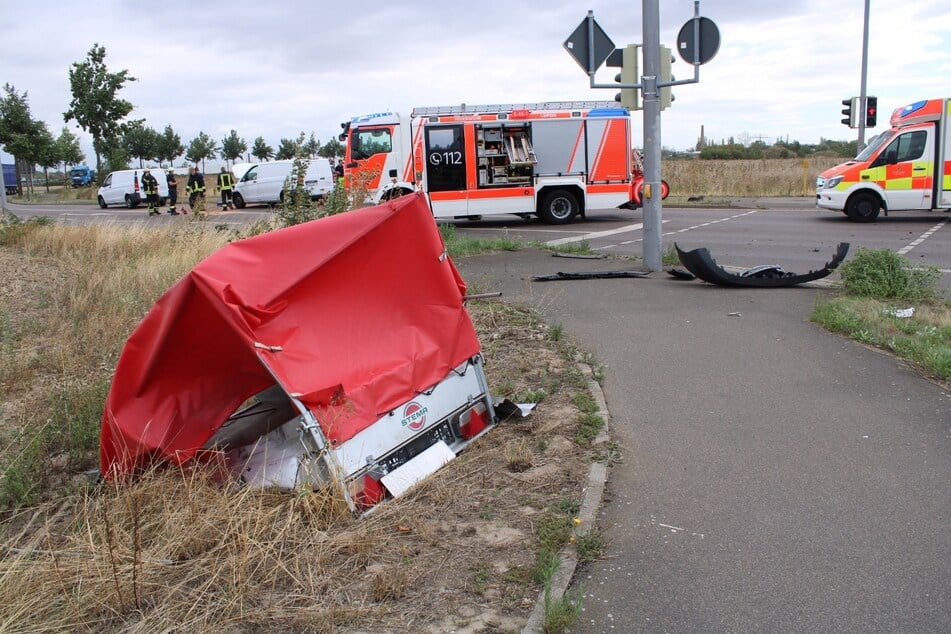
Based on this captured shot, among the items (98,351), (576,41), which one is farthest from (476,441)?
(576,41)

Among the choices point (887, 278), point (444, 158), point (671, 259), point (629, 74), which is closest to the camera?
point (887, 278)

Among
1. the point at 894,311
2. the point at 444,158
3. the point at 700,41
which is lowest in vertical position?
the point at 894,311

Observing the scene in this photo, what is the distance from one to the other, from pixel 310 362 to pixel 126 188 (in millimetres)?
35893

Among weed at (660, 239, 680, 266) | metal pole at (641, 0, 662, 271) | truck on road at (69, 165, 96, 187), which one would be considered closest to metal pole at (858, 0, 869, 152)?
weed at (660, 239, 680, 266)

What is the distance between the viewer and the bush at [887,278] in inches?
380

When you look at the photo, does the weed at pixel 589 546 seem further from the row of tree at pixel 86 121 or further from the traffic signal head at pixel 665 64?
the row of tree at pixel 86 121

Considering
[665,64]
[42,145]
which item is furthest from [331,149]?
[665,64]

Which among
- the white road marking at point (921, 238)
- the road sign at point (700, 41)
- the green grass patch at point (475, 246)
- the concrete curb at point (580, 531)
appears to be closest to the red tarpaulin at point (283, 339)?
the concrete curb at point (580, 531)

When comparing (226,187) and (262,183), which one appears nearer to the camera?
(226,187)

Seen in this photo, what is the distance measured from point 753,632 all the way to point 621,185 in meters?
19.2

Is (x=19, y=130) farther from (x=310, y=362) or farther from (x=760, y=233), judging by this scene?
(x=310, y=362)

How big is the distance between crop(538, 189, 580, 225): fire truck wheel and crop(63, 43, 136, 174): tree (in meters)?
29.9

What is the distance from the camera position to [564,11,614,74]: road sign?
10.5 m

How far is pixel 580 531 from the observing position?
13.6ft
